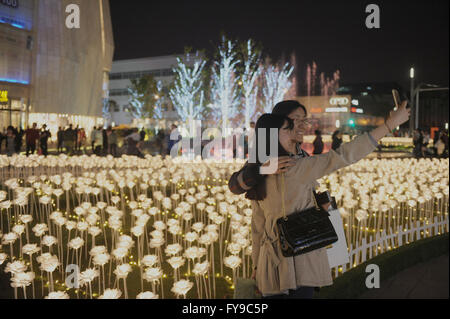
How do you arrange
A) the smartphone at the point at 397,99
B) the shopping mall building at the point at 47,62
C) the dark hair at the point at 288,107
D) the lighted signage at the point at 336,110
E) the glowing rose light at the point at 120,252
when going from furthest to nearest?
the lighted signage at the point at 336,110 → the shopping mall building at the point at 47,62 → the glowing rose light at the point at 120,252 → the dark hair at the point at 288,107 → the smartphone at the point at 397,99

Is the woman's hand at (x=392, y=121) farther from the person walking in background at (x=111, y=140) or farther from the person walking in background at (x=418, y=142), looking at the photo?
the person walking in background at (x=418, y=142)

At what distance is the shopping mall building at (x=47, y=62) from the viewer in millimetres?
30797

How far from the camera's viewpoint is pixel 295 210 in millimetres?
Answer: 2982

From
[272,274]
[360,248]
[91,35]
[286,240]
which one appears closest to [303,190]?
[286,240]

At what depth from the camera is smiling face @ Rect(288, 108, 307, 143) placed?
3.08 m

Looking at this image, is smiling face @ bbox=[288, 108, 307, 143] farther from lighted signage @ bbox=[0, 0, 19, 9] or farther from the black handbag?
lighted signage @ bbox=[0, 0, 19, 9]

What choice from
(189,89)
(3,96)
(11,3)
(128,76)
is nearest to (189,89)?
(189,89)

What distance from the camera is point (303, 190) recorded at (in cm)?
298

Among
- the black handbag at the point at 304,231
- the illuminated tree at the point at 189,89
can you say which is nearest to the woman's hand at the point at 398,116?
the black handbag at the point at 304,231

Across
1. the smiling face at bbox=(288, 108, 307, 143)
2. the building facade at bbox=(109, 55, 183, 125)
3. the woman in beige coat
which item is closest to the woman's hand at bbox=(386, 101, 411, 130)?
the woman in beige coat

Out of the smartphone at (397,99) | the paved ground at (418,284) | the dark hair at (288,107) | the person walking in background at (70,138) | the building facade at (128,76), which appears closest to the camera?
the smartphone at (397,99)

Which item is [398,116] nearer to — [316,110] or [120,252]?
[120,252]

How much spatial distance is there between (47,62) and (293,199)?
35242 mm
